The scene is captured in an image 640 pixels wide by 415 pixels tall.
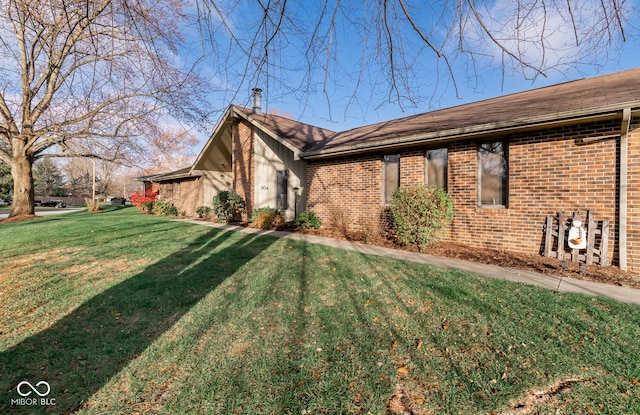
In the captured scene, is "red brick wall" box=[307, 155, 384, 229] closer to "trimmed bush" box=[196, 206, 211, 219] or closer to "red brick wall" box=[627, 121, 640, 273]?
"red brick wall" box=[627, 121, 640, 273]

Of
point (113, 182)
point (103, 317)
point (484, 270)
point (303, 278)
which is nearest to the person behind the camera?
point (103, 317)

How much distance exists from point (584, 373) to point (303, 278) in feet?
11.9

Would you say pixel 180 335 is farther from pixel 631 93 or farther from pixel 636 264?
pixel 631 93

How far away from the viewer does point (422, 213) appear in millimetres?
6926

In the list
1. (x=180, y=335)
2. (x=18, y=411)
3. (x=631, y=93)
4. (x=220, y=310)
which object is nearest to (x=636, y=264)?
(x=631, y=93)

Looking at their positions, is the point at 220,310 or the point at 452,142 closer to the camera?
the point at 220,310

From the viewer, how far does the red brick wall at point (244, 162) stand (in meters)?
14.2

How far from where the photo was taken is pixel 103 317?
3674 mm

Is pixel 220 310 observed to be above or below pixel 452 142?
below

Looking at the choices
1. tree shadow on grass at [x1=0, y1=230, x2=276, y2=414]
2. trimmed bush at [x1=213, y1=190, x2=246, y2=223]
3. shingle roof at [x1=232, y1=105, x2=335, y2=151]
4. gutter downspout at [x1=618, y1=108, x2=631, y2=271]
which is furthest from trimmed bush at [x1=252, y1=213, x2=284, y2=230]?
gutter downspout at [x1=618, y1=108, x2=631, y2=271]

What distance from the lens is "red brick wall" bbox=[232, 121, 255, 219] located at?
14.2 meters

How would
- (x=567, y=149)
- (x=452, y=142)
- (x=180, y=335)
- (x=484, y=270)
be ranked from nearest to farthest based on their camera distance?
(x=180, y=335) < (x=484, y=270) < (x=567, y=149) < (x=452, y=142)

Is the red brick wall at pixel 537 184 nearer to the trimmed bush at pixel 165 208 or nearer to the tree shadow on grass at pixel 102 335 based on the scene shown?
the tree shadow on grass at pixel 102 335

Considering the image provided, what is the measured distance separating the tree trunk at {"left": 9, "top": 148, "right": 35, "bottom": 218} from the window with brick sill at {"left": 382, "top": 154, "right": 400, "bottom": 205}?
1996 cm
